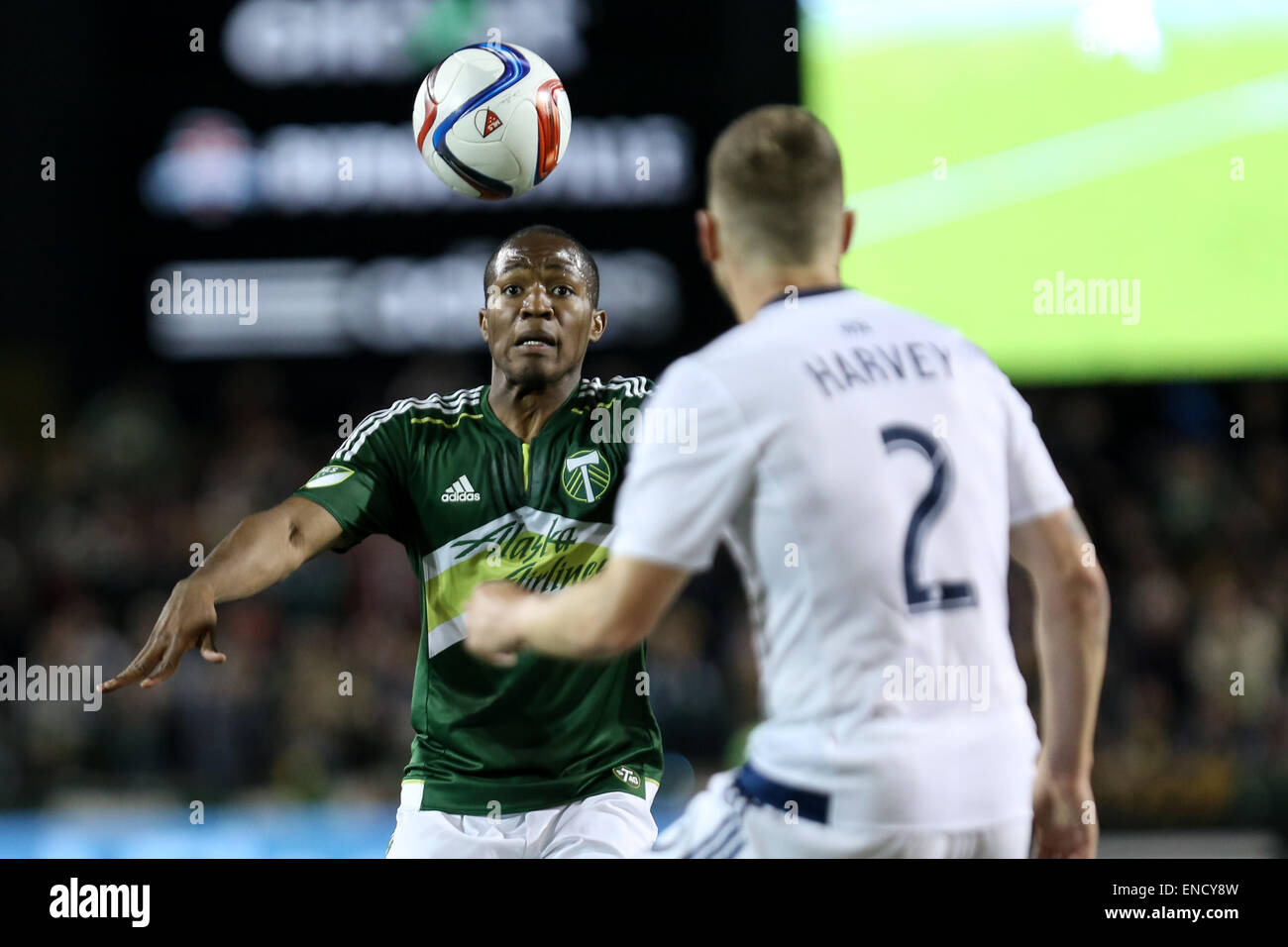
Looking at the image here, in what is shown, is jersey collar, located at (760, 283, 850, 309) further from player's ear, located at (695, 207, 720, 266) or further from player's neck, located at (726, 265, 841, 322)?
player's ear, located at (695, 207, 720, 266)

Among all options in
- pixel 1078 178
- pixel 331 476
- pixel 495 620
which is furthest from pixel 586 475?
pixel 1078 178

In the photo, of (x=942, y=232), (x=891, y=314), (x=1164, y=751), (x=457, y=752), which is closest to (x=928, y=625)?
(x=891, y=314)

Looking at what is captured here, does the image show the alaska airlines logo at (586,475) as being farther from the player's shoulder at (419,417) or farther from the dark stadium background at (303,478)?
the dark stadium background at (303,478)

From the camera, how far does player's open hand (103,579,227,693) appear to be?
358 centimetres

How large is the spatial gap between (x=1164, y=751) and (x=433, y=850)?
6.75 metres

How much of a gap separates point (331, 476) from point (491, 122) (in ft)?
4.66

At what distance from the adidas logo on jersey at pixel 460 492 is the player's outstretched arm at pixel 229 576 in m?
→ 0.35

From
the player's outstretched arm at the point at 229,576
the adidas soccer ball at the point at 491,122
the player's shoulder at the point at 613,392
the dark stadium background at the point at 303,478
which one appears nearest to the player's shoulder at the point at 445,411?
the player's shoulder at the point at 613,392

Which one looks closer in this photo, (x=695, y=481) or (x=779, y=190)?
(x=695, y=481)

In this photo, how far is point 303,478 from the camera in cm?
1184

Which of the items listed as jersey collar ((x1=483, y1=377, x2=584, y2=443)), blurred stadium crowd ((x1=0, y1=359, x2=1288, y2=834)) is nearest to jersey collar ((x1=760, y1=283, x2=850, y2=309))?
jersey collar ((x1=483, y1=377, x2=584, y2=443))

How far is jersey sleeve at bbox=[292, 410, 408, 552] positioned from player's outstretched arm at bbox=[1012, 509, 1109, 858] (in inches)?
81.3

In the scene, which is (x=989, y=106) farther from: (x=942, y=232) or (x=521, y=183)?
(x=521, y=183)

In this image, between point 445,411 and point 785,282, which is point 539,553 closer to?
point 445,411
